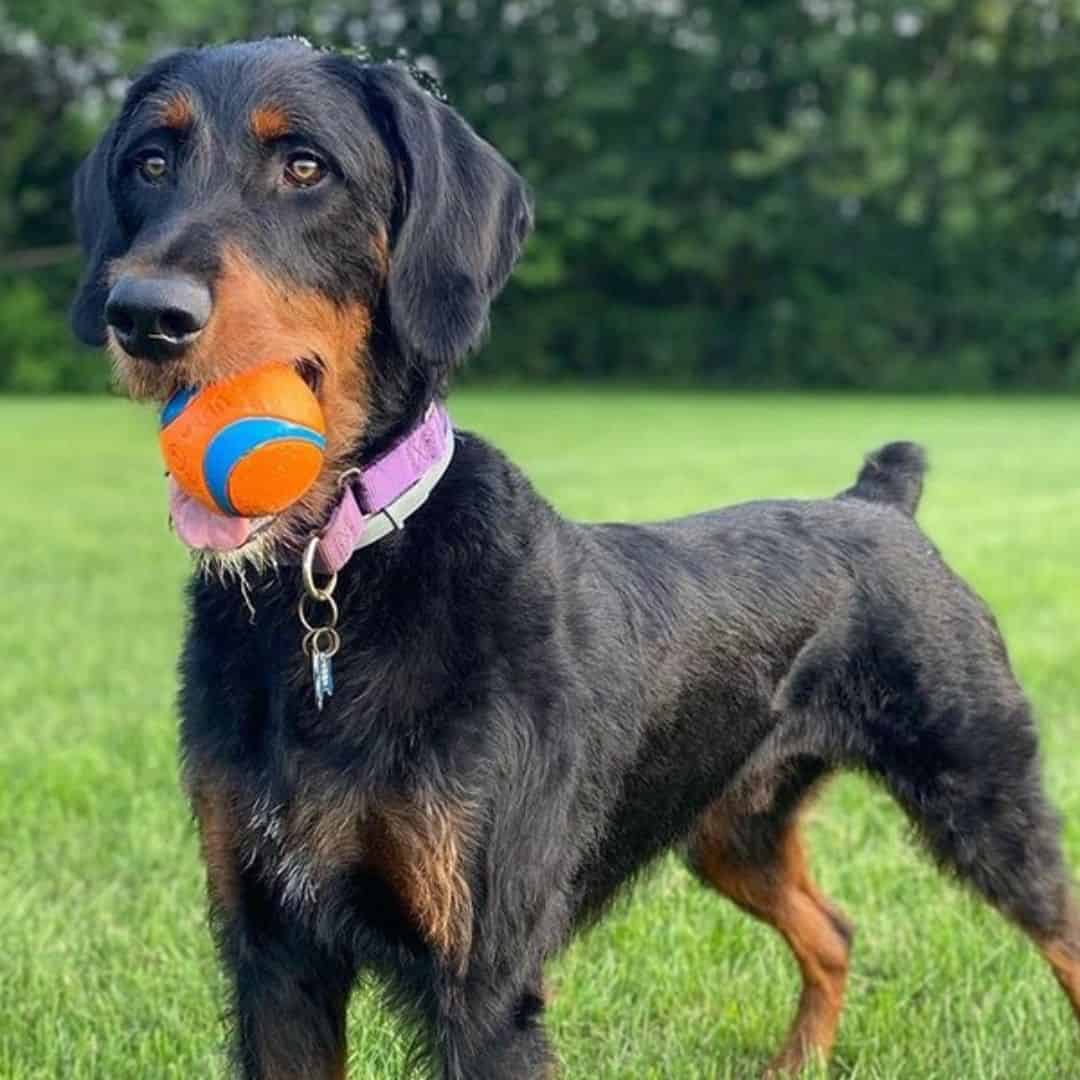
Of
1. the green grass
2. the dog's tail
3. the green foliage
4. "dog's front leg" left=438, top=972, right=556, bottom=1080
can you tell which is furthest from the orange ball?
the green foliage

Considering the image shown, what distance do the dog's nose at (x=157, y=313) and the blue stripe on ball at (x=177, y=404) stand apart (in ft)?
0.28

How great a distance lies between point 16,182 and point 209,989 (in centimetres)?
3992

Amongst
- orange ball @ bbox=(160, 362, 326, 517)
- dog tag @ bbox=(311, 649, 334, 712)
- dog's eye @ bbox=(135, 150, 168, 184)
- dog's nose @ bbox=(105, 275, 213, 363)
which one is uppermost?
dog's eye @ bbox=(135, 150, 168, 184)

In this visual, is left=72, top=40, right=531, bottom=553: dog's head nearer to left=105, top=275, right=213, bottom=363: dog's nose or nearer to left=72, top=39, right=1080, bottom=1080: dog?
left=72, top=39, right=1080, bottom=1080: dog

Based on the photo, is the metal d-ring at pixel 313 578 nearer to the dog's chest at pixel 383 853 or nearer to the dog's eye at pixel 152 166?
the dog's chest at pixel 383 853

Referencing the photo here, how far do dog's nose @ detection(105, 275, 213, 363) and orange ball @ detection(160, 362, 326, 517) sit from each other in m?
0.11

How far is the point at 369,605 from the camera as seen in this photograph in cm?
316

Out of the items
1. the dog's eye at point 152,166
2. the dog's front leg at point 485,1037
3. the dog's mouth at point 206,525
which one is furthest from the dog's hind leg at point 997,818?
the dog's eye at point 152,166

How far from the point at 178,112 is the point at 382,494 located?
88 cm

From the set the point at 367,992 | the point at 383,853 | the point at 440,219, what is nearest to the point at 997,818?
the point at 367,992

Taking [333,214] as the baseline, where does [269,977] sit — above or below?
below

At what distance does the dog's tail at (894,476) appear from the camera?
4684mm

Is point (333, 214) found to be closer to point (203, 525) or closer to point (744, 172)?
point (203, 525)

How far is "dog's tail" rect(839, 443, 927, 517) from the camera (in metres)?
4.68
